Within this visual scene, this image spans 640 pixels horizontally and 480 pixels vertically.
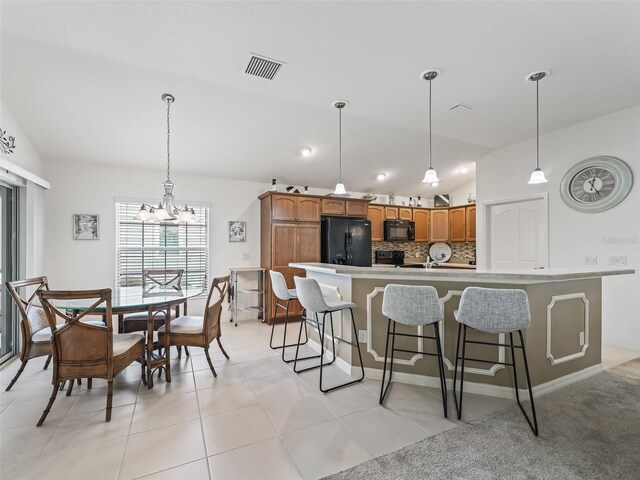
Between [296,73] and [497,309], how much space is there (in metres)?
2.67

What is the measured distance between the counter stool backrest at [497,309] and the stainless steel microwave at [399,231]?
4054 mm

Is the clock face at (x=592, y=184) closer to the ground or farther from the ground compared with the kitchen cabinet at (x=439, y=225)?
farther from the ground

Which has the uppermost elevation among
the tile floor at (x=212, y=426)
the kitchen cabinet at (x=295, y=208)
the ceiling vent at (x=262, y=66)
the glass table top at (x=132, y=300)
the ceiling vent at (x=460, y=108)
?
the ceiling vent at (x=262, y=66)

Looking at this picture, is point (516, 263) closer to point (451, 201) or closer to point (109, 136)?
point (451, 201)

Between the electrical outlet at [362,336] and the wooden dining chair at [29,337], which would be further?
the electrical outlet at [362,336]

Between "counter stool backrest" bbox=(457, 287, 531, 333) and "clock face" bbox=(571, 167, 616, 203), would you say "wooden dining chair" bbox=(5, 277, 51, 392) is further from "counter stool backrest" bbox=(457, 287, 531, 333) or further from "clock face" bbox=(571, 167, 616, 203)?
"clock face" bbox=(571, 167, 616, 203)

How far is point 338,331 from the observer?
3.10m

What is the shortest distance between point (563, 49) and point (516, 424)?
3.05 metres

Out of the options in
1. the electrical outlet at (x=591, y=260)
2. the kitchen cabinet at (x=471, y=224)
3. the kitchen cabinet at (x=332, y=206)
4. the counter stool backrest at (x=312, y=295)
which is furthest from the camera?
the kitchen cabinet at (x=471, y=224)

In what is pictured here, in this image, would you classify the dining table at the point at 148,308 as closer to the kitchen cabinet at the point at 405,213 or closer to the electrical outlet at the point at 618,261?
the kitchen cabinet at the point at 405,213

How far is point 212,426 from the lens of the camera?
6.82 ft

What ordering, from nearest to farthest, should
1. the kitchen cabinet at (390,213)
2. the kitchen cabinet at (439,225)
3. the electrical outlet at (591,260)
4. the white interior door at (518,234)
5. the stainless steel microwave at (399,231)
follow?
1. the electrical outlet at (591,260)
2. the white interior door at (518,234)
3. the stainless steel microwave at (399,231)
4. the kitchen cabinet at (390,213)
5. the kitchen cabinet at (439,225)

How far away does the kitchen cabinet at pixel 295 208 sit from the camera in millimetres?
4824

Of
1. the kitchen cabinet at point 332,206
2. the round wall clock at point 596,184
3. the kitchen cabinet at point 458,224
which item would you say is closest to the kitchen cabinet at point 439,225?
the kitchen cabinet at point 458,224
